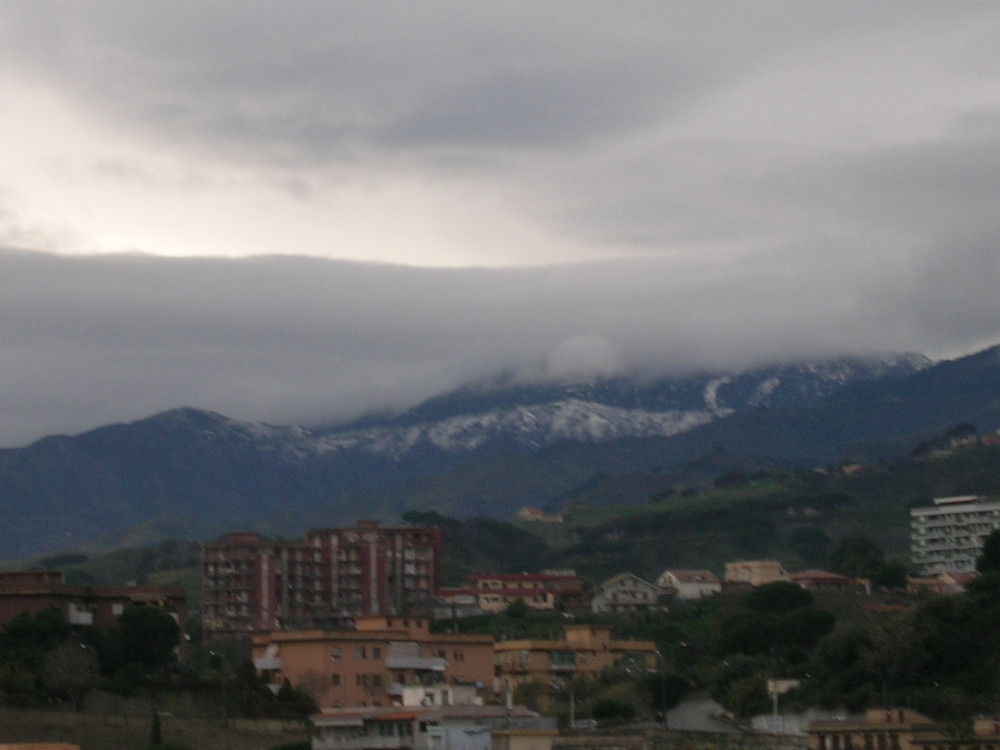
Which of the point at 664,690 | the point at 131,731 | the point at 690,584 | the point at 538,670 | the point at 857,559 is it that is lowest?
the point at 131,731

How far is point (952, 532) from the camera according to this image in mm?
180875

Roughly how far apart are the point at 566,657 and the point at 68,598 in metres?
27.0

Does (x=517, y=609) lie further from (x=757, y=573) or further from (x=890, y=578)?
(x=757, y=573)

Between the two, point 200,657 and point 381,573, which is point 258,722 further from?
point 381,573

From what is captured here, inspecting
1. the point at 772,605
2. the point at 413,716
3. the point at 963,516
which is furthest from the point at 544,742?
the point at 963,516

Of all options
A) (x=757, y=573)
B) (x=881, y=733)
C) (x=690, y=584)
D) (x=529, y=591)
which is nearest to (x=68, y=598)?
(x=881, y=733)

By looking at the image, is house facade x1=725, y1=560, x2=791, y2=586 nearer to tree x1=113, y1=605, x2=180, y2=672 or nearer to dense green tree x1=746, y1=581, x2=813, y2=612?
dense green tree x1=746, y1=581, x2=813, y2=612

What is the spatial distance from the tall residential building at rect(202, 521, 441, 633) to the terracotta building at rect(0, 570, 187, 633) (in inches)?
1940

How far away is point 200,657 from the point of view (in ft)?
340

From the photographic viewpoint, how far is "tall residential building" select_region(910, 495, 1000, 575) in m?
177

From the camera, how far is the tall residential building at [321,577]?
145 meters

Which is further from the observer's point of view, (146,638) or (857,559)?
(857,559)

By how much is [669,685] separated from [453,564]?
103 meters

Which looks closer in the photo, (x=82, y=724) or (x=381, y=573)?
(x=82, y=724)
